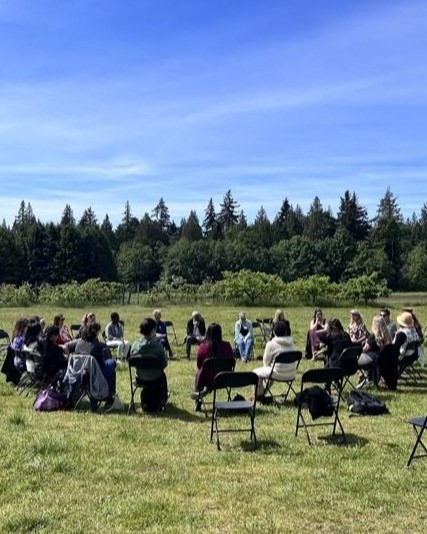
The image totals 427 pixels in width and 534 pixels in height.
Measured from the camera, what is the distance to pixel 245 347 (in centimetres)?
1454

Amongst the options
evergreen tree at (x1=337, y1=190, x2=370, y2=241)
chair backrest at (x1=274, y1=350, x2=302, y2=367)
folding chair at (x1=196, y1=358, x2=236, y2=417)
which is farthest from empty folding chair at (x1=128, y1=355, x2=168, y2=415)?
evergreen tree at (x1=337, y1=190, x2=370, y2=241)

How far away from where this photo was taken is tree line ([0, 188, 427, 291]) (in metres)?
79.4

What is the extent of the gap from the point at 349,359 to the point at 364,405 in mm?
1279

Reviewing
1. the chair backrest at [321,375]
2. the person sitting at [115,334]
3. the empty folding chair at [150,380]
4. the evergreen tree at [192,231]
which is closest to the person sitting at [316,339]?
the person sitting at [115,334]

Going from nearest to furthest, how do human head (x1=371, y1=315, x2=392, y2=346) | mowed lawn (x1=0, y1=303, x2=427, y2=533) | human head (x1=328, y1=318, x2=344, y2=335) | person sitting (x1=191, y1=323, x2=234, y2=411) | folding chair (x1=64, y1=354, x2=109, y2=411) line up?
1. mowed lawn (x1=0, y1=303, x2=427, y2=533)
2. folding chair (x1=64, y1=354, x2=109, y2=411)
3. person sitting (x1=191, y1=323, x2=234, y2=411)
4. human head (x1=328, y1=318, x2=344, y2=335)
5. human head (x1=371, y1=315, x2=392, y2=346)

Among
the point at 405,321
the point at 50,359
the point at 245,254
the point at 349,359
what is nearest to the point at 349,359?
the point at 349,359

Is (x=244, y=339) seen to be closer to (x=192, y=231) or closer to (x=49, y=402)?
(x=49, y=402)

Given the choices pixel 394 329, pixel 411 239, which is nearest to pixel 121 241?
pixel 411 239

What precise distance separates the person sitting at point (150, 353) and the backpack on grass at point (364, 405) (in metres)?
2.83

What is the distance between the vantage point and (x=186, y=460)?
6.56m

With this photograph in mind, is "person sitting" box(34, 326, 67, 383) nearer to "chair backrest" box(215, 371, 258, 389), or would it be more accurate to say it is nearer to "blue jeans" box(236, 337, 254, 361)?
"chair backrest" box(215, 371, 258, 389)

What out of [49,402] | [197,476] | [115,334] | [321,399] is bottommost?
[197,476]

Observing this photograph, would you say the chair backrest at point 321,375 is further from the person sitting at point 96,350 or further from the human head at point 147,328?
the person sitting at point 96,350

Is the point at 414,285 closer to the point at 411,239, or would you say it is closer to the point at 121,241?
the point at 411,239
